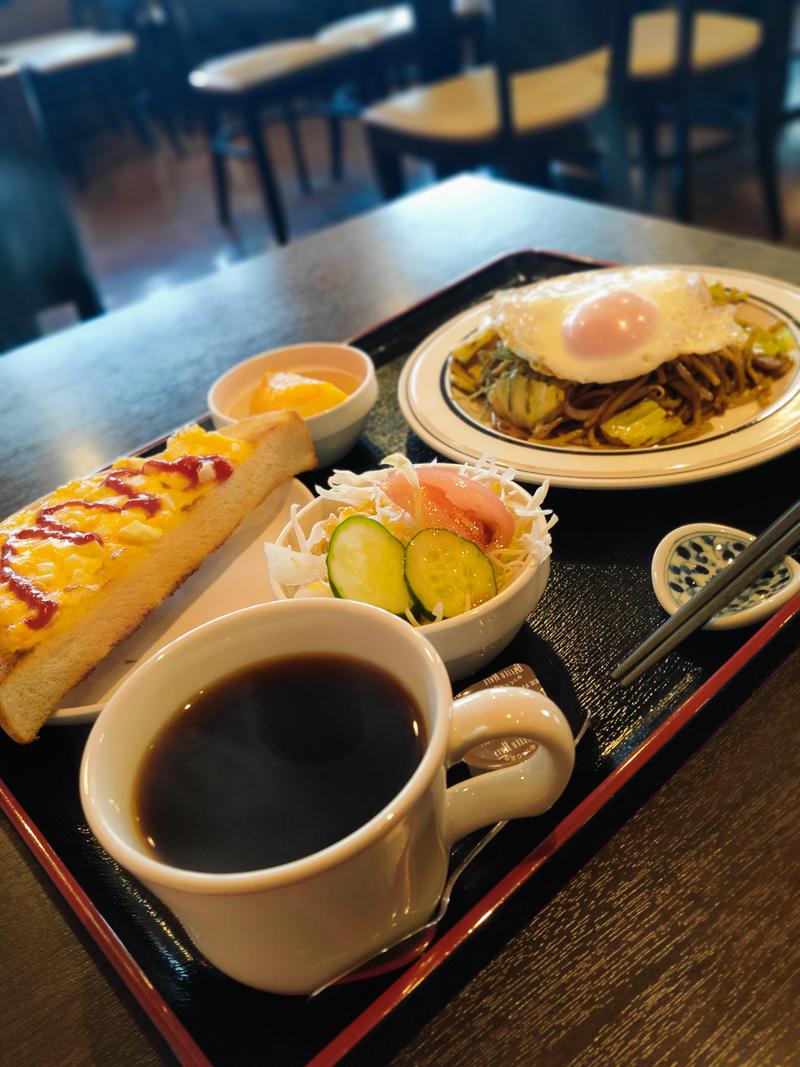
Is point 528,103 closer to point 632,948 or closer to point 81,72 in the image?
point 632,948

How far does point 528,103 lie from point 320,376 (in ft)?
9.89

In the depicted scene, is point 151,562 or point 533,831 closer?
point 533,831

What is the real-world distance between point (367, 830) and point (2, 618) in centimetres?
74

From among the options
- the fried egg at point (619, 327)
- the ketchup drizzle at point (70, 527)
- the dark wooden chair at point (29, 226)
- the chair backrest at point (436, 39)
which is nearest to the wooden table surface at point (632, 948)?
the ketchup drizzle at point (70, 527)

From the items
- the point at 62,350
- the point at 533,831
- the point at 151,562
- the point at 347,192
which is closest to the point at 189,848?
the point at 533,831

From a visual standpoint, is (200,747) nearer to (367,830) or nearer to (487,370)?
(367,830)

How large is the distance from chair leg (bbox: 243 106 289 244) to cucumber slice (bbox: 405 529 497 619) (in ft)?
16.9

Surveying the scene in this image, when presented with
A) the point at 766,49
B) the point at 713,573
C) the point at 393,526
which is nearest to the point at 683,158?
the point at 766,49

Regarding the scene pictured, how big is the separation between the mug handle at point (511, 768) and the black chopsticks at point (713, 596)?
0.83 ft

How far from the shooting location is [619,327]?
159cm

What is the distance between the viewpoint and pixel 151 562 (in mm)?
1317

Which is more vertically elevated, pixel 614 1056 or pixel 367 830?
pixel 367 830

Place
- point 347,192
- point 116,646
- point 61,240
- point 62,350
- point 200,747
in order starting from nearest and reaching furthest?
point 200,747
point 116,646
point 62,350
point 61,240
point 347,192

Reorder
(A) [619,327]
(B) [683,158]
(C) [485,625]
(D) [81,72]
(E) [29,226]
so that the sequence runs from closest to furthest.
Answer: (C) [485,625] → (A) [619,327] → (E) [29,226] → (B) [683,158] → (D) [81,72]
